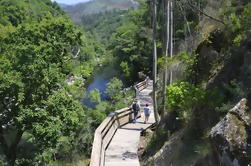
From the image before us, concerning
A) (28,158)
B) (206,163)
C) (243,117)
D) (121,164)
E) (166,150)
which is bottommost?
(28,158)

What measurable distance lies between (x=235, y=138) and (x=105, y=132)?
8.96 m

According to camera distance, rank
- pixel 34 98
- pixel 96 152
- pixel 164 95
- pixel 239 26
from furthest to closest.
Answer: pixel 34 98 → pixel 164 95 → pixel 96 152 → pixel 239 26

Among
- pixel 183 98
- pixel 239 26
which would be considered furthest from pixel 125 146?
pixel 239 26

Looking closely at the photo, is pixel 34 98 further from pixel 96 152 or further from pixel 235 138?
pixel 235 138

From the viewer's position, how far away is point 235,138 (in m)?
6.16

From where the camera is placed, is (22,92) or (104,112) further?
(104,112)

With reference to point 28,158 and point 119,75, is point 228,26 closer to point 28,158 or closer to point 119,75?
point 28,158

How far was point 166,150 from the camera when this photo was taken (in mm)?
11086

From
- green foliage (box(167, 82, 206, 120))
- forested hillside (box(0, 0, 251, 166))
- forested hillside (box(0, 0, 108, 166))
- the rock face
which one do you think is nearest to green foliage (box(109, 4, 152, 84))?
forested hillside (box(0, 0, 251, 166))

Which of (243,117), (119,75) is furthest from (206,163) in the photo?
(119,75)

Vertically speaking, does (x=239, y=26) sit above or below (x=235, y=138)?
above

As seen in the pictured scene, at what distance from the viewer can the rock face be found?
5.98 m

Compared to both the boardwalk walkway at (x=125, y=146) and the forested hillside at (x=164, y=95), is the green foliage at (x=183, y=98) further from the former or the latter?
the boardwalk walkway at (x=125, y=146)

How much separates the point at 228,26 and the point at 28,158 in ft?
47.9
